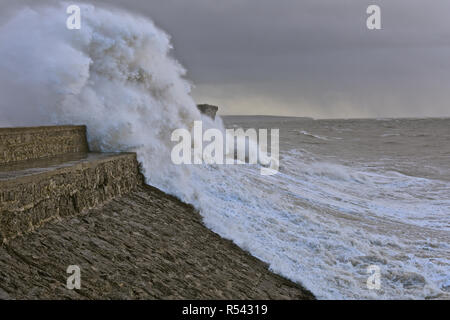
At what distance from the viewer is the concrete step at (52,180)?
3.85m

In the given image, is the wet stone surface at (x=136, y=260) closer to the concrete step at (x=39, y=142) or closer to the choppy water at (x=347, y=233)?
the choppy water at (x=347, y=233)

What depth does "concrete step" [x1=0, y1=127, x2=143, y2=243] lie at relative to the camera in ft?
12.6

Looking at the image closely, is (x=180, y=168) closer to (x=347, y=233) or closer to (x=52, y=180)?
(x=347, y=233)

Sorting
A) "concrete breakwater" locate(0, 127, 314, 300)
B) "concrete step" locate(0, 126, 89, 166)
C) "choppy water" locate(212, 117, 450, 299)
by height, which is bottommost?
"choppy water" locate(212, 117, 450, 299)

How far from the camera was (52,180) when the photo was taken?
441 centimetres

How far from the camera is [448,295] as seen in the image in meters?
5.70

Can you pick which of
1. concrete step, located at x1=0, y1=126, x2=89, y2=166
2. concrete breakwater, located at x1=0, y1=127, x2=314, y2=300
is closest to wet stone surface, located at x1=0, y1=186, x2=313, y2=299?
concrete breakwater, located at x1=0, y1=127, x2=314, y2=300

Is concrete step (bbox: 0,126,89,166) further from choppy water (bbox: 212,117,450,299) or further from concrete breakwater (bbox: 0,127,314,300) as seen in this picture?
choppy water (bbox: 212,117,450,299)

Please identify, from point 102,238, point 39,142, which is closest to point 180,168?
point 39,142

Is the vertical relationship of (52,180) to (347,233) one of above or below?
above

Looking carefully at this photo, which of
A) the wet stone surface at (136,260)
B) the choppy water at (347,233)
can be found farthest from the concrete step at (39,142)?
the choppy water at (347,233)

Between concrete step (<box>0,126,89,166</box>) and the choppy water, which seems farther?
the choppy water

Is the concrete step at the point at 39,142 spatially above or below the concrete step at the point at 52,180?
above
